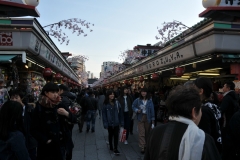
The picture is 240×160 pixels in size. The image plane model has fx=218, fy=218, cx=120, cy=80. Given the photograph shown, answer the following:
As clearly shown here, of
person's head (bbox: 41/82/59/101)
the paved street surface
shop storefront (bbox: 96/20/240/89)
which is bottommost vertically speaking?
the paved street surface

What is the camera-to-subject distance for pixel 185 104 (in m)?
1.84

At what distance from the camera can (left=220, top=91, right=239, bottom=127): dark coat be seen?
4.72 metres

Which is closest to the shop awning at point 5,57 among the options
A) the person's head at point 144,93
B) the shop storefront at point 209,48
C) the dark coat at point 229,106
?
the person's head at point 144,93

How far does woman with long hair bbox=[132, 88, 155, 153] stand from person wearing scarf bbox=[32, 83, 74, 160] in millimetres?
3691

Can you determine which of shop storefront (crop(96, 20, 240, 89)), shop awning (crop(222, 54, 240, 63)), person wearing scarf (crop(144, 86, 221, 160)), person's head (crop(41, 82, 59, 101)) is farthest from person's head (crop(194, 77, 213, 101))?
shop awning (crop(222, 54, 240, 63))

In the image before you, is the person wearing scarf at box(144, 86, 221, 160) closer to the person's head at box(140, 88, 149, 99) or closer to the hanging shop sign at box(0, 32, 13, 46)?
the person's head at box(140, 88, 149, 99)

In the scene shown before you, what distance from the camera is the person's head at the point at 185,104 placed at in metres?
1.82

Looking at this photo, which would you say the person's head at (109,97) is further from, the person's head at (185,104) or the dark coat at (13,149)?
the person's head at (185,104)

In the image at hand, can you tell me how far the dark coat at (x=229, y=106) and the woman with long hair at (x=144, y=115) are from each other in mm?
2417

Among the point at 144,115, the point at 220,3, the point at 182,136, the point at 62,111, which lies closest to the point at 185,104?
the point at 182,136

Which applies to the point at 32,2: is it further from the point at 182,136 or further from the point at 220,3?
the point at 182,136

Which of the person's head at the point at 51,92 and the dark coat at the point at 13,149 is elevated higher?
the person's head at the point at 51,92

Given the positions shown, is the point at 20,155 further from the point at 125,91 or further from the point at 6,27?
the point at 6,27

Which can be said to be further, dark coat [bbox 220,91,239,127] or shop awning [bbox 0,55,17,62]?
shop awning [bbox 0,55,17,62]
